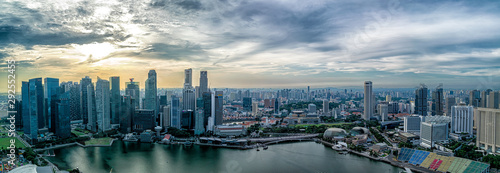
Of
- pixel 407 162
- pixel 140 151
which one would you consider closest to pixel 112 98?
pixel 140 151

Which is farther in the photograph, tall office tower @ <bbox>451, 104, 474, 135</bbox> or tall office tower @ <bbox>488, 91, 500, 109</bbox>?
tall office tower @ <bbox>451, 104, 474, 135</bbox>

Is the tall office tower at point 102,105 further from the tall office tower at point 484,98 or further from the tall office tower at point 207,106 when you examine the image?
the tall office tower at point 484,98

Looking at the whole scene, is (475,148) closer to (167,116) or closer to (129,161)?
(129,161)

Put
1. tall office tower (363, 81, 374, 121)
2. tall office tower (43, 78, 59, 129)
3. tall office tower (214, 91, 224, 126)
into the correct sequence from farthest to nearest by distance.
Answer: tall office tower (363, 81, 374, 121) → tall office tower (214, 91, 224, 126) → tall office tower (43, 78, 59, 129)

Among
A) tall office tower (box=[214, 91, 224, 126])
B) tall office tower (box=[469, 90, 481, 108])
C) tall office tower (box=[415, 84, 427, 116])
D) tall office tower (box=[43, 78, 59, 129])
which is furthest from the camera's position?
tall office tower (box=[415, 84, 427, 116])

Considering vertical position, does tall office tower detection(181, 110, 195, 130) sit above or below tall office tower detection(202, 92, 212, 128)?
below

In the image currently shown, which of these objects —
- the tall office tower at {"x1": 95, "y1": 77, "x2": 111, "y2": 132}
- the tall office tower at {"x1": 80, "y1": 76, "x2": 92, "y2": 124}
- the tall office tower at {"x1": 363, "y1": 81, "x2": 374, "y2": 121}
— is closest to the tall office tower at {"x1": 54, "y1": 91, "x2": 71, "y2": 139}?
the tall office tower at {"x1": 95, "y1": 77, "x2": 111, "y2": 132}

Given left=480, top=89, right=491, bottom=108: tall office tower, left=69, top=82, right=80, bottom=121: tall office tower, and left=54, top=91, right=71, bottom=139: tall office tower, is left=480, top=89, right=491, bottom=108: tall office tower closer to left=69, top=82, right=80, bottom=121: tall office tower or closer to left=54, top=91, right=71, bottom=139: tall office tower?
left=54, top=91, right=71, bottom=139: tall office tower

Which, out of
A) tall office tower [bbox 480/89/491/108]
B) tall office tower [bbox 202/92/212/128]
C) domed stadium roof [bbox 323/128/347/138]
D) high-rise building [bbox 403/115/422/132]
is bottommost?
domed stadium roof [bbox 323/128/347/138]
